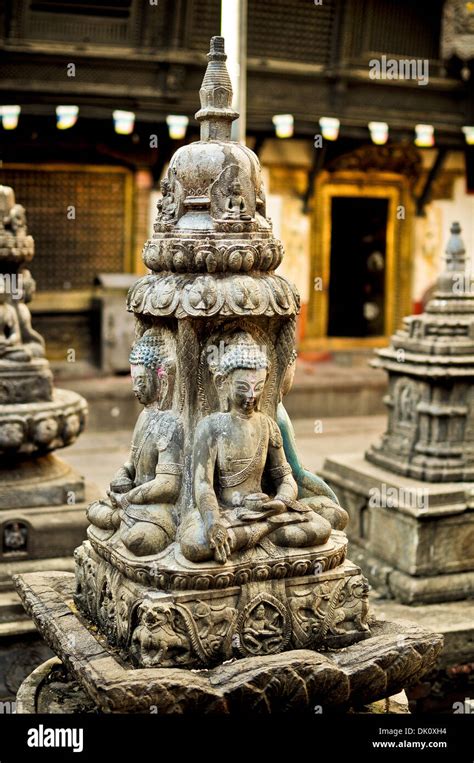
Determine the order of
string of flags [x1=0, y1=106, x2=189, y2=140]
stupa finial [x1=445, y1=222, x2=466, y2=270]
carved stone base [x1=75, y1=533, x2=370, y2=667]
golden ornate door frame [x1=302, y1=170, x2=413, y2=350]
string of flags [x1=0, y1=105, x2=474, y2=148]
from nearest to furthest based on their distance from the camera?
carved stone base [x1=75, y1=533, x2=370, y2=667], stupa finial [x1=445, y1=222, x2=466, y2=270], string of flags [x1=0, y1=106, x2=189, y2=140], string of flags [x1=0, y1=105, x2=474, y2=148], golden ornate door frame [x1=302, y1=170, x2=413, y2=350]

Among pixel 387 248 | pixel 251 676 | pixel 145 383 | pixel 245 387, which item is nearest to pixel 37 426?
pixel 145 383

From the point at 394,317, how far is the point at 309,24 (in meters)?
4.35

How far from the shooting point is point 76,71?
496 inches

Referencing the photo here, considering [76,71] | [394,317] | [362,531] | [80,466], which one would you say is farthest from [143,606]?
[394,317]

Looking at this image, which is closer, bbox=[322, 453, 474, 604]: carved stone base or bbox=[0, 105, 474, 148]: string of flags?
bbox=[322, 453, 474, 604]: carved stone base

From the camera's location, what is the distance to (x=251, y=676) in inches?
164

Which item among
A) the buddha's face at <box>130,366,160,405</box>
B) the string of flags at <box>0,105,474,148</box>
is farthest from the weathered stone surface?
the string of flags at <box>0,105,474,148</box>

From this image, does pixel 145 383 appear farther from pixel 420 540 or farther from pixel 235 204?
pixel 420 540

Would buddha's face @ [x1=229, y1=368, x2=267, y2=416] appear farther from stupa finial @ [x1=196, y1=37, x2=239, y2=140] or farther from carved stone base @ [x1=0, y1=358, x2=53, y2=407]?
carved stone base @ [x1=0, y1=358, x2=53, y2=407]

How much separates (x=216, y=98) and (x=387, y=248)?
438 inches

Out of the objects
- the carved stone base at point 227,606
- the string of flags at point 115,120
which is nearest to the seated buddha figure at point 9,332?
the carved stone base at point 227,606

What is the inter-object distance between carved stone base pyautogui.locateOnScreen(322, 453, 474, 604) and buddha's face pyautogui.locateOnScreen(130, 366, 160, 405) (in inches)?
124

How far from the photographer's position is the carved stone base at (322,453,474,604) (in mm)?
7418

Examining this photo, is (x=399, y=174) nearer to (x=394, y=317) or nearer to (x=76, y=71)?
(x=394, y=317)
